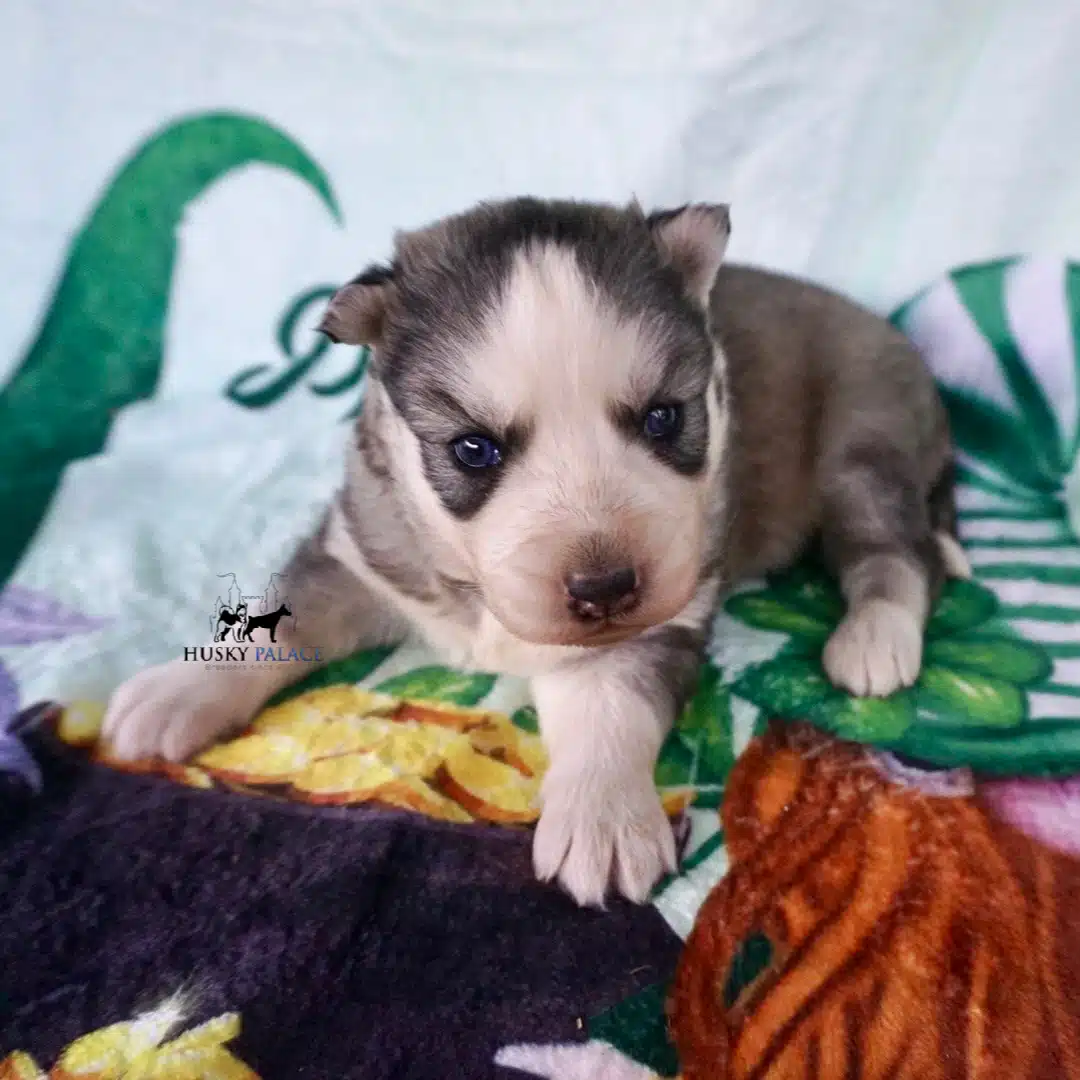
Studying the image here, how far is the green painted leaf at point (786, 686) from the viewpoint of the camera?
7.16 ft

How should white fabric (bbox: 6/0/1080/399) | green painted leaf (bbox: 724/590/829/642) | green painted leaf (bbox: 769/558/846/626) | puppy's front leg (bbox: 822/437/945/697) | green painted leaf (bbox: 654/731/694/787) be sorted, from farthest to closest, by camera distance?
white fabric (bbox: 6/0/1080/399) < green painted leaf (bbox: 769/558/846/626) < green painted leaf (bbox: 724/590/829/642) < puppy's front leg (bbox: 822/437/945/697) < green painted leaf (bbox: 654/731/694/787)

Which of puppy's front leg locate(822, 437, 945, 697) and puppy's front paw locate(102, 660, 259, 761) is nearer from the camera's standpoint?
puppy's front paw locate(102, 660, 259, 761)

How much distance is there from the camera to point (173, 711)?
2055 mm

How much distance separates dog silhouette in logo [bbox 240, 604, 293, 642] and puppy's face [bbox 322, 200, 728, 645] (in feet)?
1.56

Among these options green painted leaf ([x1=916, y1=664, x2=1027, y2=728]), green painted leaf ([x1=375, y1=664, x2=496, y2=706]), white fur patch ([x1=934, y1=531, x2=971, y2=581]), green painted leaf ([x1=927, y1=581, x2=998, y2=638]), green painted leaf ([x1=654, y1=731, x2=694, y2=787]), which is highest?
white fur patch ([x1=934, y1=531, x2=971, y2=581])

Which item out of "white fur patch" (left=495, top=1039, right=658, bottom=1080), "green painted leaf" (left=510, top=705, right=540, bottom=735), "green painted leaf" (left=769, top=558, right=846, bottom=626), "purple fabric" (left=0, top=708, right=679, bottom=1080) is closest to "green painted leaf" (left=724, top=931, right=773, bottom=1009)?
"purple fabric" (left=0, top=708, right=679, bottom=1080)

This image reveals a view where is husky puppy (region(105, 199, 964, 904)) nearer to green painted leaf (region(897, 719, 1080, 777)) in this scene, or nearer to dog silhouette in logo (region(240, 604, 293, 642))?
dog silhouette in logo (region(240, 604, 293, 642))

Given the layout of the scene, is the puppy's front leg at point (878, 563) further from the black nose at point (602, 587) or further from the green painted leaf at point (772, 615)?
the black nose at point (602, 587)

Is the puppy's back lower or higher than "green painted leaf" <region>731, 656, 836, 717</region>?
higher

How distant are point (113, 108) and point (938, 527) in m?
3.03

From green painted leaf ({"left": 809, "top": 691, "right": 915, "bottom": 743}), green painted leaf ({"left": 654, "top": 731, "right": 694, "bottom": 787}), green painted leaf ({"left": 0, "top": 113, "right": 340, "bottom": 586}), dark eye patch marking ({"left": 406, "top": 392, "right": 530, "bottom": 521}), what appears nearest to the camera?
dark eye patch marking ({"left": 406, "top": 392, "right": 530, "bottom": 521})

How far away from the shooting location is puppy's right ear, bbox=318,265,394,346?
2.02m

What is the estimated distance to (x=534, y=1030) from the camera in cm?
148

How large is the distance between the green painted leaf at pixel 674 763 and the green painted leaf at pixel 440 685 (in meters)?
0.44
